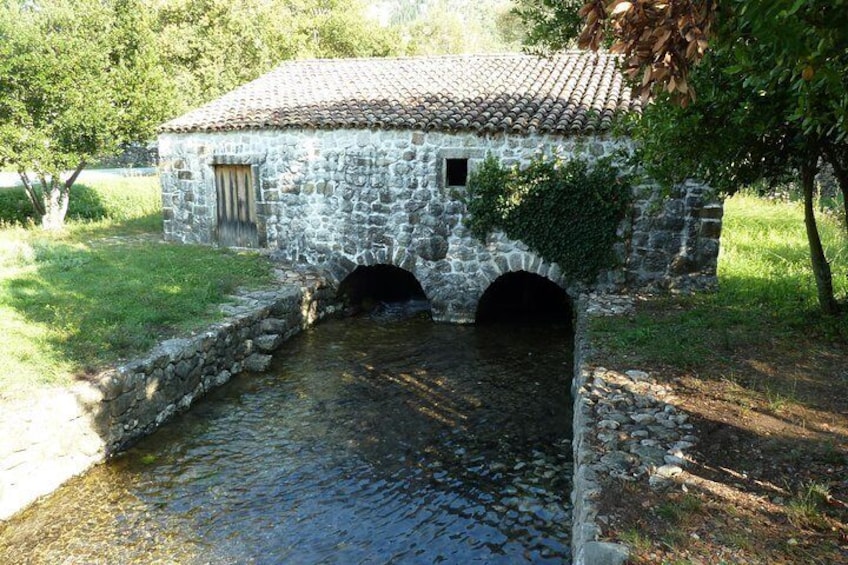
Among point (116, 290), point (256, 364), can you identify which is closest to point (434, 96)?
point (256, 364)

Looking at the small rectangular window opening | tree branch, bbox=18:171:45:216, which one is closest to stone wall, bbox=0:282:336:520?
the small rectangular window opening

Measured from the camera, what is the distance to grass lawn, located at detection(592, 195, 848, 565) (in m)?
3.86

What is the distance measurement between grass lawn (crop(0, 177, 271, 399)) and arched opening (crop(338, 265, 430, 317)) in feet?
5.93

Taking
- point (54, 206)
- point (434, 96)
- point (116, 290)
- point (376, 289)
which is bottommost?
point (376, 289)

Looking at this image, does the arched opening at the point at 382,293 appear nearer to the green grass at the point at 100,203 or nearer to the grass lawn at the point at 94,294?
the grass lawn at the point at 94,294

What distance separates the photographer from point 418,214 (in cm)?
1152

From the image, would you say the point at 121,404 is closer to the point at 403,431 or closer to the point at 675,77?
the point at 403,431

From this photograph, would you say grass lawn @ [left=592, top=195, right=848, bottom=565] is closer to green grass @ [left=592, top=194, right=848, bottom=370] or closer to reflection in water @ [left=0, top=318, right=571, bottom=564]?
green grass @ [left=592, top=194, right=848, bottom=370]

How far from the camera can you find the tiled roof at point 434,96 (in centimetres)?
1082

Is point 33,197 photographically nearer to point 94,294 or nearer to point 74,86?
point 74,86

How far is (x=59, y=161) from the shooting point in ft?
49.1

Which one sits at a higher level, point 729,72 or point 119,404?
point 729,72

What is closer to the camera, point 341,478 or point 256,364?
point 341,478

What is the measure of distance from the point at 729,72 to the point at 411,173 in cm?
803
